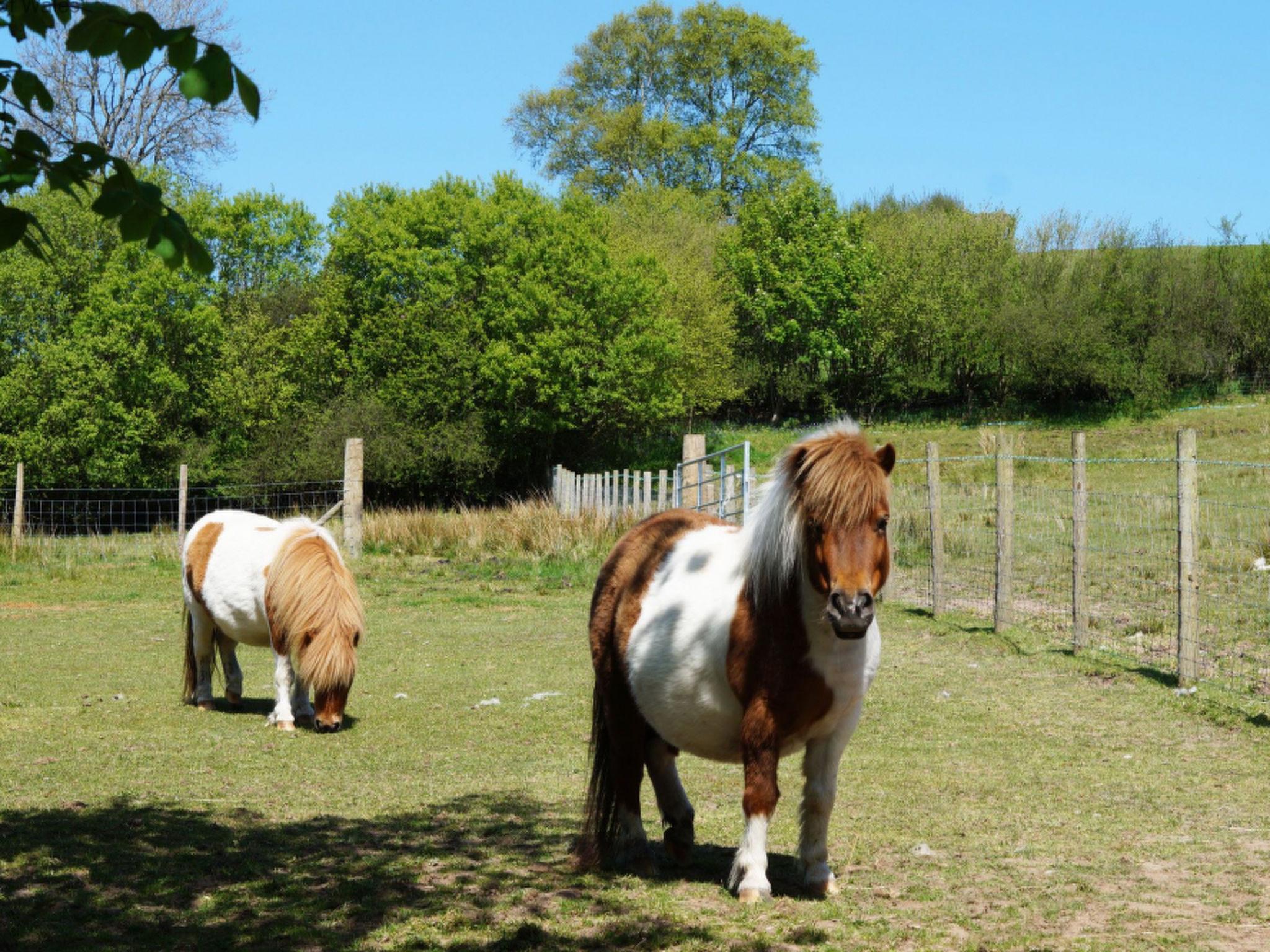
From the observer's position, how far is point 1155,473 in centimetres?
2548

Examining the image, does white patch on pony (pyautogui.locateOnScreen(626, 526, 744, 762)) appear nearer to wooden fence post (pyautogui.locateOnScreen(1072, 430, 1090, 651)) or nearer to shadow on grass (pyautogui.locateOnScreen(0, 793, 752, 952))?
shadow on grass (pyautogui.locateOnScreen(0, 793, 752, 952))

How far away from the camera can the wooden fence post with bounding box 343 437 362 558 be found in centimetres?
1948

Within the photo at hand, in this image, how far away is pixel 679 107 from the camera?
54000 millimetres

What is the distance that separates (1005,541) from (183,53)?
994 centimetres

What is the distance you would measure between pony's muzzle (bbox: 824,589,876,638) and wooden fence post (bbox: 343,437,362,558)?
1605 centimetres

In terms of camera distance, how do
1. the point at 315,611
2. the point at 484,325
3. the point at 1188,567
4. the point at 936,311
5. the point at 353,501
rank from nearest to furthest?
the point at 315,611
the point at 1188,567
the point at 353,501
the point at 484,325
the point at 936,311

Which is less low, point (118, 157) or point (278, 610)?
point (118, 157)

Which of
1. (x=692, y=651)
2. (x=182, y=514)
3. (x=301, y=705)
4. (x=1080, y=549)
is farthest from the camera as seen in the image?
(x=182, y=514)

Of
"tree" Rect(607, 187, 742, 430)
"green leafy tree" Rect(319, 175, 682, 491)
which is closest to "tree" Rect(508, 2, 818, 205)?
"tree" Rect(607, 187, 742, 430)

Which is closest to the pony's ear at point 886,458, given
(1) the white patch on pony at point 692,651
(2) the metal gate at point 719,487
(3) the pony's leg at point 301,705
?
(1) the white patch on pony at point 692,651

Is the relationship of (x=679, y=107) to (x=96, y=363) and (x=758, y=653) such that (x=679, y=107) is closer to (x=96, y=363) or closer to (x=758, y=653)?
(x=96, y=363)

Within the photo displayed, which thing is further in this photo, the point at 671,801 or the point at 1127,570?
the point at 1127,570

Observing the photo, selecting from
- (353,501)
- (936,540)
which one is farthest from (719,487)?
(353,501)

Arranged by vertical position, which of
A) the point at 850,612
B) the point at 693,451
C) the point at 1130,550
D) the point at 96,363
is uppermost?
the point at 96,363
